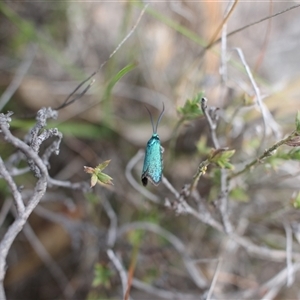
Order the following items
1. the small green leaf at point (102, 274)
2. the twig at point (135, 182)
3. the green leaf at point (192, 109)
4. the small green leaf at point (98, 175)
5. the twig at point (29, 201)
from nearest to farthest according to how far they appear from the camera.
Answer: the twig at point (29, 201) → the small green leaf at point (98, 175) → the green leaf at point (192, 109) → the small green leaf at point (102, 274) → the twig at point (135, 182)

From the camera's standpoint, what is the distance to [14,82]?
2.15 metres

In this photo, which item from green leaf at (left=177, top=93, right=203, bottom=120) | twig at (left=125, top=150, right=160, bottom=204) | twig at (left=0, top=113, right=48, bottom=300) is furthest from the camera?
twig at (left=125, top=150, right=160, bottom=204)

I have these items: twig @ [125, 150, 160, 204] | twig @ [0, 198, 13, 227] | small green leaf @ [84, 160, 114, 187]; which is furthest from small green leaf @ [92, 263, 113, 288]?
small green leaf @ [84, 160, 114, 187]

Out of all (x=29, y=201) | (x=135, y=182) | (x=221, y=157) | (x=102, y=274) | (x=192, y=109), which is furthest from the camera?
(x=135, y=182)

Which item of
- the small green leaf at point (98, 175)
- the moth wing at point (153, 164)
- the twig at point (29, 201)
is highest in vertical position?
the moth wing at point (153, 164)

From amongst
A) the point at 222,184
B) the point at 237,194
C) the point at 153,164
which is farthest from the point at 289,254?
the point at 153,164

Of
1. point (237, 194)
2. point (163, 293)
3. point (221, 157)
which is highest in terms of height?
point (237, 194)

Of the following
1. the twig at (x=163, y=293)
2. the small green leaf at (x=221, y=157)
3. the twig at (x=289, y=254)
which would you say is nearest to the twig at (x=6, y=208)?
the twig at (x=163, y=293)

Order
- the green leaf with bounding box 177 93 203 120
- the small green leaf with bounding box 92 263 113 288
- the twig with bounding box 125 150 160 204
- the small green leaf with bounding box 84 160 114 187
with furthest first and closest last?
the twig with bounding box 125 150 160 204 < the small green leaf with bounding box 92 263 113 288 < the green leaf with bounding box 177 93 203 120 < the small green leaf with bounding box 84 160 114 187

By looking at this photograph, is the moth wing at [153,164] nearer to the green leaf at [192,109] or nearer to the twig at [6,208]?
the green leaf at [192,109]

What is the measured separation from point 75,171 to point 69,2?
0.92 meters

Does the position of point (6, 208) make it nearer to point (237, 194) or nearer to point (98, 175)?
point (98, 175)

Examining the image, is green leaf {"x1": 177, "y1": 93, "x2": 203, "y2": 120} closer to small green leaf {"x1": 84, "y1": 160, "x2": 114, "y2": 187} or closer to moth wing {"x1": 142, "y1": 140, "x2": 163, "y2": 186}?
moth wing {"x1": 142, "y1": 140, "x2": 163, "y2": 186}

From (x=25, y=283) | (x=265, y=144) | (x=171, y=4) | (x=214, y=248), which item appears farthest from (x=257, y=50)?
(x=25, y=283)
